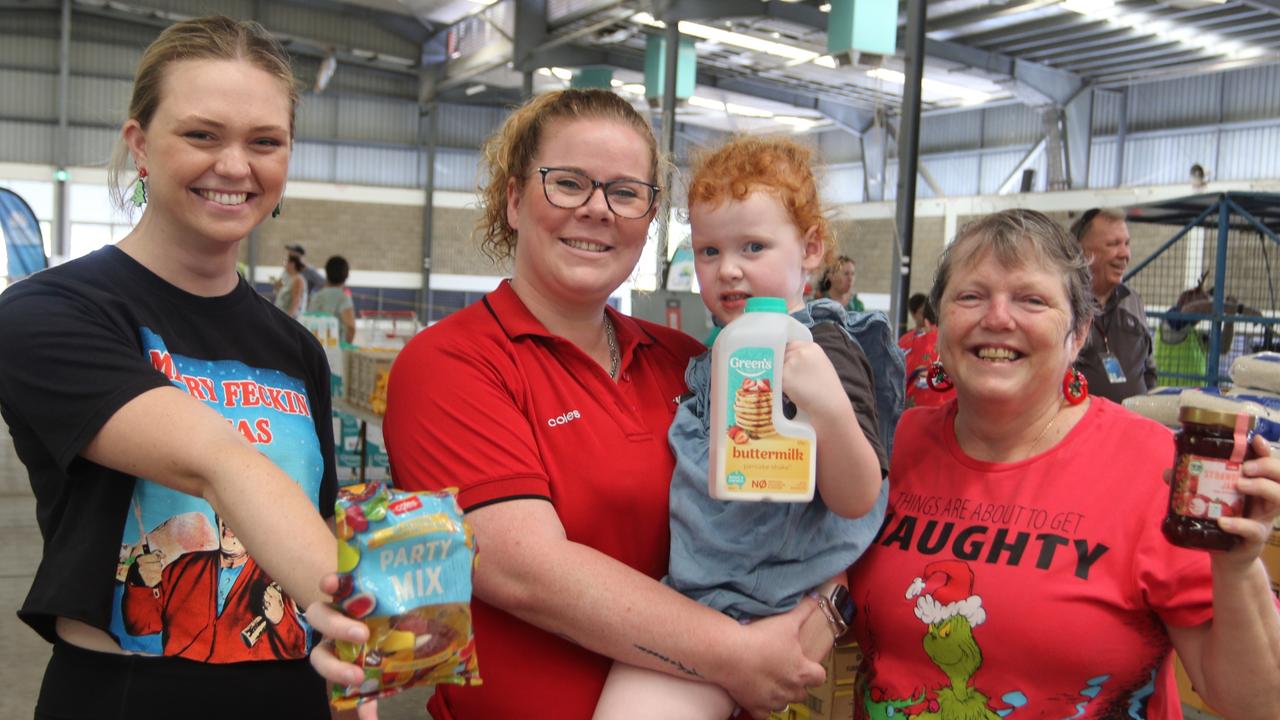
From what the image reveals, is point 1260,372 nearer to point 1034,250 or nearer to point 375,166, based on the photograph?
point 1034,250

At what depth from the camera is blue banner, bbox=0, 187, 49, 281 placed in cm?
615

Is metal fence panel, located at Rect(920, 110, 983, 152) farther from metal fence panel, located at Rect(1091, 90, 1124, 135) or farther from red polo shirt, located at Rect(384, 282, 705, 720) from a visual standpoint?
red polo shirt, located at Rect(384, 282, 705, 720)

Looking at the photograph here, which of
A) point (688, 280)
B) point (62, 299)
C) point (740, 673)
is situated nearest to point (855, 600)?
point (740, 673)

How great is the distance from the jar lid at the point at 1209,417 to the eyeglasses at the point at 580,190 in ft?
2.79

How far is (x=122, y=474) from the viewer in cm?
138

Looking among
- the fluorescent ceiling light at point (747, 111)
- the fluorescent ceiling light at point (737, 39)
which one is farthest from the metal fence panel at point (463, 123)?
the fluorescent ceiling light at point (737, 39)

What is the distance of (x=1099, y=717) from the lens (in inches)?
63.7

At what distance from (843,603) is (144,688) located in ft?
3.45

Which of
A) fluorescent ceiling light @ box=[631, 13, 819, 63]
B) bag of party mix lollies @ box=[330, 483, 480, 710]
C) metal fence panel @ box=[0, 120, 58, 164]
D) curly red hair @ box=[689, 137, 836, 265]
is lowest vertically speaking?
bag of party mix lollies @ box=[330, 483, 480, 710]

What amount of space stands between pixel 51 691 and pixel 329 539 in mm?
684

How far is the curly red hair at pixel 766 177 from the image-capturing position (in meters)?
1.80

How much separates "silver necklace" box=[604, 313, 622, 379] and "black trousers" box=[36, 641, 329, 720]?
0.72 meters

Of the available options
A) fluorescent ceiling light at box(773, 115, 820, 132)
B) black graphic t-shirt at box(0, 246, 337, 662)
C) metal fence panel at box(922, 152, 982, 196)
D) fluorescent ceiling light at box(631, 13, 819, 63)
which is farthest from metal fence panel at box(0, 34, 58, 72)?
black graphic t-shirt at box(0, 246, 337, 662)

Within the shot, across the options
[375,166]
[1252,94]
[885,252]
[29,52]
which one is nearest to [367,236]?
[375,166]
